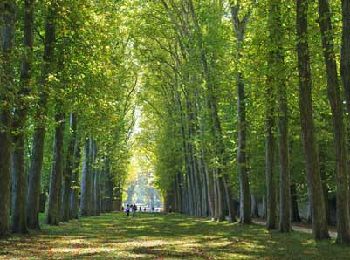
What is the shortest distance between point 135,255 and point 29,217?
1019 centimetres

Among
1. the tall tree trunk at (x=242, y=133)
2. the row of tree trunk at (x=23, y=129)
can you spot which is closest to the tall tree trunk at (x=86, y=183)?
the row of tree trunk at (x=23, y=129)

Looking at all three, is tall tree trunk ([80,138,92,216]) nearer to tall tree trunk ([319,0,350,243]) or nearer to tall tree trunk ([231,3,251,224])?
tall tree trunk ([231,3,251,224])

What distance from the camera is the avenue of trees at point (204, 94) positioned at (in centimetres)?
1739

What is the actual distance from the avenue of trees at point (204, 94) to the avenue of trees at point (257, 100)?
82mm

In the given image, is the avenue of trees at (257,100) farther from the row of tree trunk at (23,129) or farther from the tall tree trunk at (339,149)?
the row of tree trunk at (23,129)

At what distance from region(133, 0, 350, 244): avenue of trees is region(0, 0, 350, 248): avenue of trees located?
0.08m

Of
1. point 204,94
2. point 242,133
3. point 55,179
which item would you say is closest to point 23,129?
point 55,179

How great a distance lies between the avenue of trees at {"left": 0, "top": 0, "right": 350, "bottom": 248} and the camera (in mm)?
17391

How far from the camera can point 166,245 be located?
17.5 m

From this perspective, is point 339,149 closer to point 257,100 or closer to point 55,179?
point 257,100

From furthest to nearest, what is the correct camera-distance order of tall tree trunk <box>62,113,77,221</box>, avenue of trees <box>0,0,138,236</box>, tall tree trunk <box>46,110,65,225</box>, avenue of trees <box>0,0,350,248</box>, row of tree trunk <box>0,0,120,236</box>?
tall tree trunk <box>62,113,77,221</box>, tall tree trunk <box>46,110,65,225</box>, avenue of trees <box>0,0,138,236</box>, avenue of trees <box>0,0,350,248</box>, row of tree trunk <box>0,0,120,236</box>

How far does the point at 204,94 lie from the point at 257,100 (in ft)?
42.5

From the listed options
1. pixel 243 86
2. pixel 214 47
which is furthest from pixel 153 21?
pixel 243 86

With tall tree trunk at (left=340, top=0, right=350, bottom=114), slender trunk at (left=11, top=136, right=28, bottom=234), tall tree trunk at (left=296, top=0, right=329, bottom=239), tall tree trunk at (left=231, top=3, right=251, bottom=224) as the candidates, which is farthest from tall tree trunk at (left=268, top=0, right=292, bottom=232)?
slender trunk at (left=11, top=136, right=28, bottom=234)
